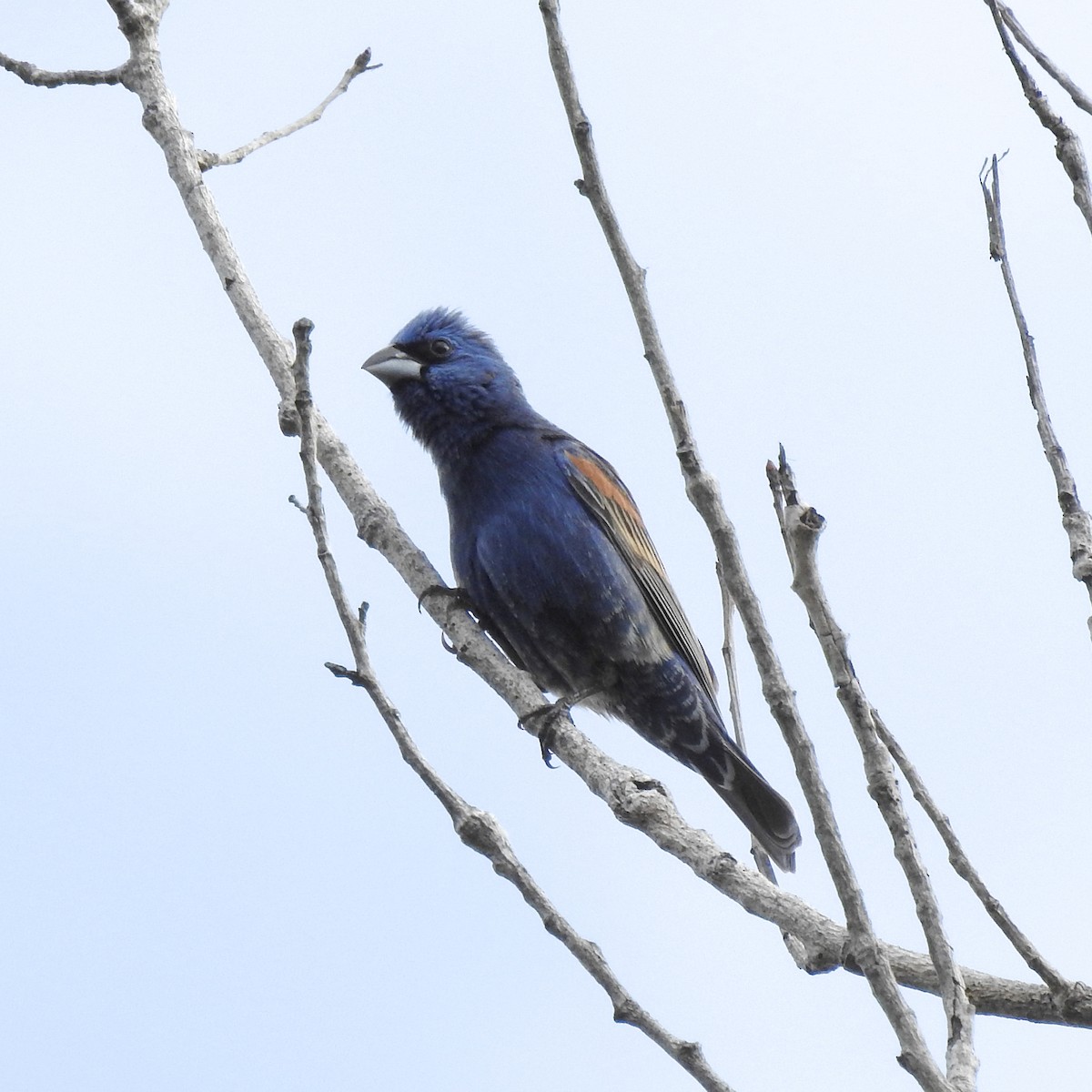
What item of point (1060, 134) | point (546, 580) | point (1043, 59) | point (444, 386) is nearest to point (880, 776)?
point (1060, 134)

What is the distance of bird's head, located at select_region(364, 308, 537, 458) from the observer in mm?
6789

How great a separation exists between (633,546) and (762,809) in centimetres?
142

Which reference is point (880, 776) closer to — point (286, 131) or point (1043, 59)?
point (1043, 59)

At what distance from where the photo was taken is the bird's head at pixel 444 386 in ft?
22.3

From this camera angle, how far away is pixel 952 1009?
2.90 metres

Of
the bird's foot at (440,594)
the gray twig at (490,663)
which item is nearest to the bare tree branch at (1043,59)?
the gray twig at (490,663)

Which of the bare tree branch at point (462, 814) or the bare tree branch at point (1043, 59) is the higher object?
the bare tree branch at point (1043, 59)

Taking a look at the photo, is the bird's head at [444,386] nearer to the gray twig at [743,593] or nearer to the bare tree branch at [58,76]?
the bare tree branch at [58,76]

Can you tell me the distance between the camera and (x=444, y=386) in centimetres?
682

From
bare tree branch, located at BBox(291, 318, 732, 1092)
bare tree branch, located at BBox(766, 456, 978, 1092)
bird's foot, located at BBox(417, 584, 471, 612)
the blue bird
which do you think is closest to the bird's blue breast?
the blue bird

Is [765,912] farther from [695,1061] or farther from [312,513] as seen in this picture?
[312,513]

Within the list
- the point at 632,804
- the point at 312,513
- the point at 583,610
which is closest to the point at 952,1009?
the point at 632,804

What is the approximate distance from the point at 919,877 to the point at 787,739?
0.39 m

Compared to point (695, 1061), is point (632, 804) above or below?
above
